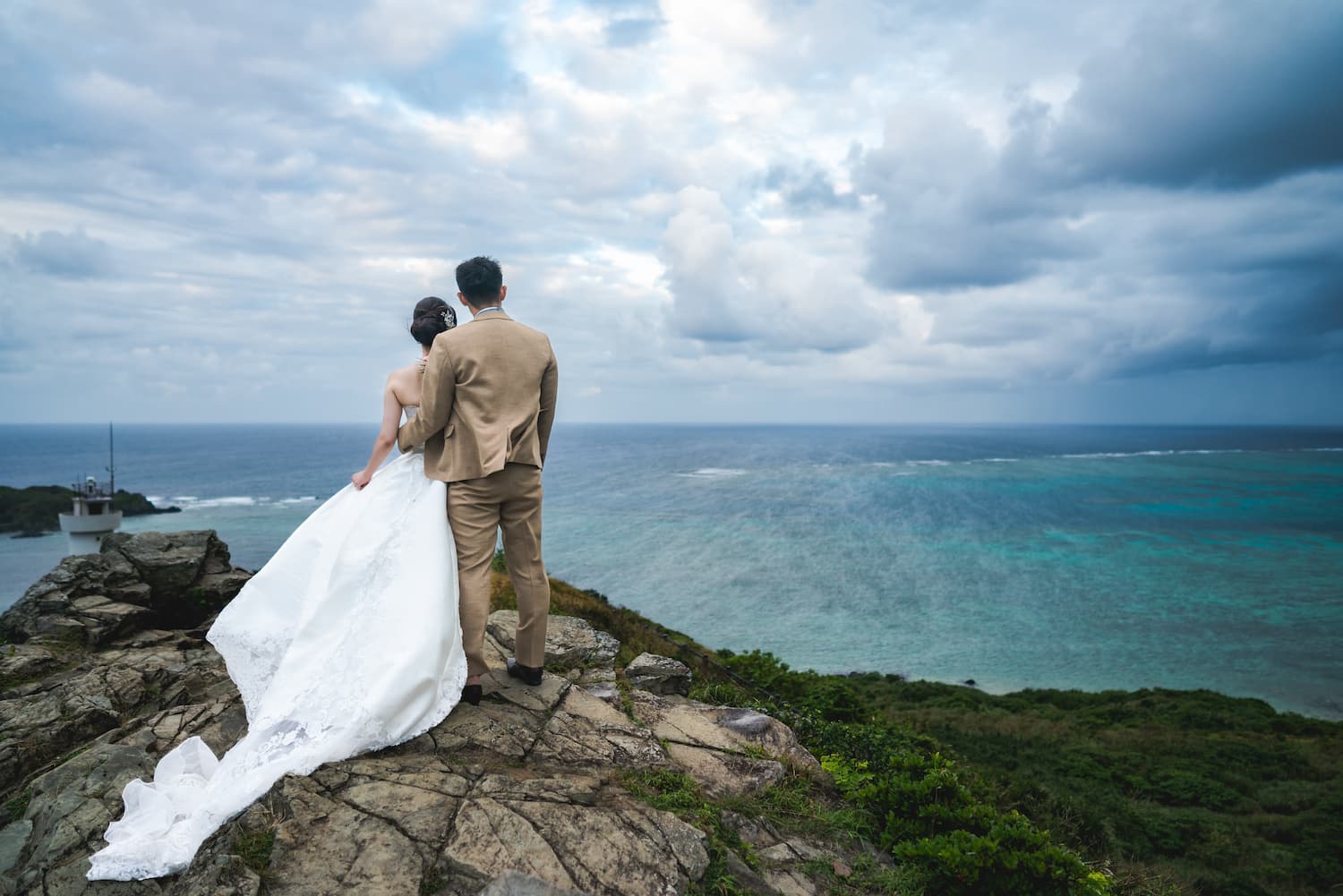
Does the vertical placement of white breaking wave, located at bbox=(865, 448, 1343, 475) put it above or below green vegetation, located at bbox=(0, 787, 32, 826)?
below

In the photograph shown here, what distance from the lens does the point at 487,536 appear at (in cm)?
530

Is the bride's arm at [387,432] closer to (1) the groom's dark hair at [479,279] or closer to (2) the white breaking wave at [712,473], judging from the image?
(1) the groom's dark hair at [479,279]

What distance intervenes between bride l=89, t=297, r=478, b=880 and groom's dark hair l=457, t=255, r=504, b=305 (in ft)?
2.26

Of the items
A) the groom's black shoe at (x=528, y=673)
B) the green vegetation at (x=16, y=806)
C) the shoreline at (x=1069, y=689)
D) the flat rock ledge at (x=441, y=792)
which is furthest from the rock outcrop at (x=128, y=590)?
the shoreline at (x=1069, y=689)

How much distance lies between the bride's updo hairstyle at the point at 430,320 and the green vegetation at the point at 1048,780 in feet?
12.9

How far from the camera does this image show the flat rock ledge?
11.4 feet

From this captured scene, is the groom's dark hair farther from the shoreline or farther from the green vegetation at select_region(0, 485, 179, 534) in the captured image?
the green vegetation at select_region(0, 485, 179, 534)

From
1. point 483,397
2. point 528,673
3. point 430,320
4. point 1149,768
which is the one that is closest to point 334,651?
point 528,673

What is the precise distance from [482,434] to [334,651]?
181 centimetres

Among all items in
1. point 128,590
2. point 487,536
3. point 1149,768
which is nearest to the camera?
point 487,536

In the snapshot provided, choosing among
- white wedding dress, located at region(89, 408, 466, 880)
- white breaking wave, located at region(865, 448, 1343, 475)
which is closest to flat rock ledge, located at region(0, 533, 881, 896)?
white wedding dress, located at region(89, 408, 466, 880)

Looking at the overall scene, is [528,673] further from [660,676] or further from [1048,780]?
[1048,780]

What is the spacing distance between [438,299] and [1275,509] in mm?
116845

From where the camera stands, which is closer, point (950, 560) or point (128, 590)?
point (128, 590)
